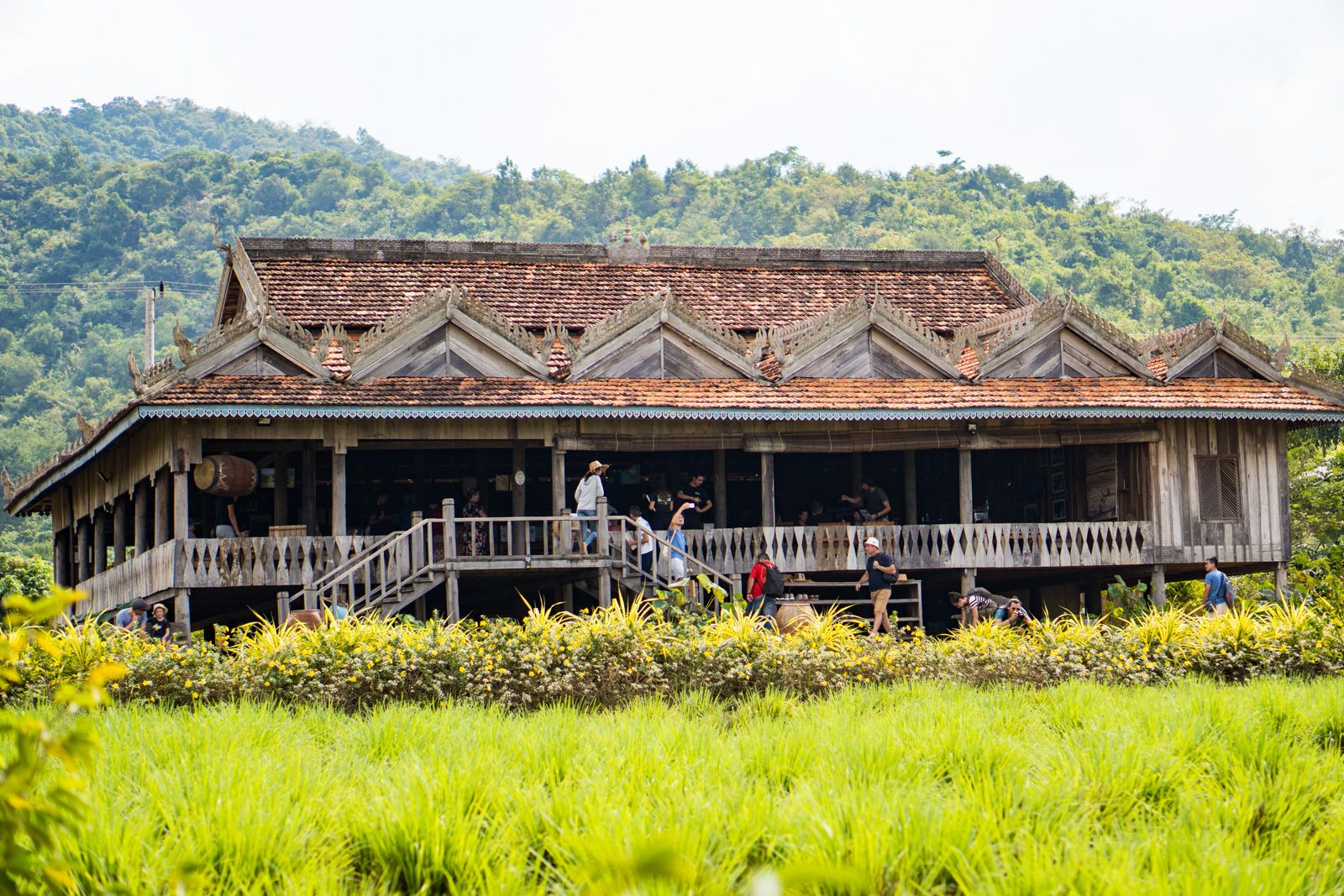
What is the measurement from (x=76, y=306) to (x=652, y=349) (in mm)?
65081

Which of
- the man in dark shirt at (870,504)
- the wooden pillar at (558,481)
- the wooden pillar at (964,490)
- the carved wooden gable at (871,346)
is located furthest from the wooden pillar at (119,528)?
the wooden pillar at (964,490)

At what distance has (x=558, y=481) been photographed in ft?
81.7

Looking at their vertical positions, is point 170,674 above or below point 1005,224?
below

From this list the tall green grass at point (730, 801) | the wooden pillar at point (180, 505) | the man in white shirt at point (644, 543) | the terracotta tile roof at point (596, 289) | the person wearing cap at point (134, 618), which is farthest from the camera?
the terracotta tile roof at point (596, 289)

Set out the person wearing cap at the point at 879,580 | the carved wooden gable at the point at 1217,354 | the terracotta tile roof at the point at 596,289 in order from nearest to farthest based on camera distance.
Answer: the person wearing cap at the point at 879,580 < the carved wooden gable at the point at 1217,354 < the terracotta tile roof at the point at 596,289

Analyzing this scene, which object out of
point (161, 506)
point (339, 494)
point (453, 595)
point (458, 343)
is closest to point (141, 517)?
point (161, 506)

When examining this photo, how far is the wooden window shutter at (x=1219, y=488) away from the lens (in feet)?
90.4

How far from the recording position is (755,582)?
22469 mm

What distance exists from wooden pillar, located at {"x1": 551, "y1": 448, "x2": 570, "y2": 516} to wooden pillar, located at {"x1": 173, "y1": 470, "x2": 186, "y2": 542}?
506cm

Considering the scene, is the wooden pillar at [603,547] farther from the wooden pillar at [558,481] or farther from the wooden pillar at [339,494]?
the wooden pillar at [339,494]

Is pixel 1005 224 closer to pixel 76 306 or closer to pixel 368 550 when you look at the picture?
pixel 76 306

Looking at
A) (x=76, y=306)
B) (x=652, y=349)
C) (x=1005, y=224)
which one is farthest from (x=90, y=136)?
(x=652, y=349)

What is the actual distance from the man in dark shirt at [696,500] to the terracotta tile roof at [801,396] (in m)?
1.49

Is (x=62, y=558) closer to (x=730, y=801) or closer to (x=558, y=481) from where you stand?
(x=558, y=481)
